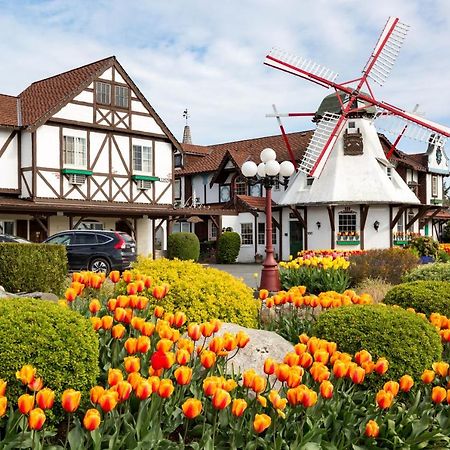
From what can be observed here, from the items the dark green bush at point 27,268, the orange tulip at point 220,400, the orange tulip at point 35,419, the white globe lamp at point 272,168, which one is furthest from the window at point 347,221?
the orange tulip at point 35,419

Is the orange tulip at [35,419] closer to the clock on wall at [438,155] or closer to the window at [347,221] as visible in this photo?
the window at [347,221]

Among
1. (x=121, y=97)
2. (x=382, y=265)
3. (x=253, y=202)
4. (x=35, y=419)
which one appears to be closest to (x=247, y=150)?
(x=253, y=202)

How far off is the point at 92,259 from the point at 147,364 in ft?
53.2

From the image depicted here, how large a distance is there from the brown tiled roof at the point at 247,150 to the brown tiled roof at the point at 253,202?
2.31m

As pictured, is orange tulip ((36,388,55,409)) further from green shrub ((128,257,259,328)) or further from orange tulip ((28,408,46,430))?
green shrub ((128,257,259,328))

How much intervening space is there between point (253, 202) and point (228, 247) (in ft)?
10.8

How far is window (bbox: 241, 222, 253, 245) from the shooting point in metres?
34.2

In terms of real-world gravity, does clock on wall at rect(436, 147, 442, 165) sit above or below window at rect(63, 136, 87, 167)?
above

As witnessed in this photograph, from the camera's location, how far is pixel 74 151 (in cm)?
2555

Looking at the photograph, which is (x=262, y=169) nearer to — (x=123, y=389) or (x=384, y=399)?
(x=384, y=399)

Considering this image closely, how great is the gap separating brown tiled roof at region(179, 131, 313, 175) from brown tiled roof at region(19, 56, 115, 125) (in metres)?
11.1

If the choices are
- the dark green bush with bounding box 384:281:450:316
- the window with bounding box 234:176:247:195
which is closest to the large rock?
the dark green bush with bounding box 384:281:450:316

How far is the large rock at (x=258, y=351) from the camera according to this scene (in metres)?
4.62

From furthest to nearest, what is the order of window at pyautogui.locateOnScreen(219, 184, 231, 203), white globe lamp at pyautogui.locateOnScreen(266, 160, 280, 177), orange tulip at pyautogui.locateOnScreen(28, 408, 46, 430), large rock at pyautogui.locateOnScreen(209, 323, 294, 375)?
window at pyautogui.locateOnScreen(219, 184, 231, 203)
white globe lamp at pyautogui.locateOnScreen(266, 160, 280, 177)
large rock at pyautogui.locateOnScreen(209, 323, 294, 375)
orange tulip at pyautogui.locateOnScreen(28, 408, 46, 430)
